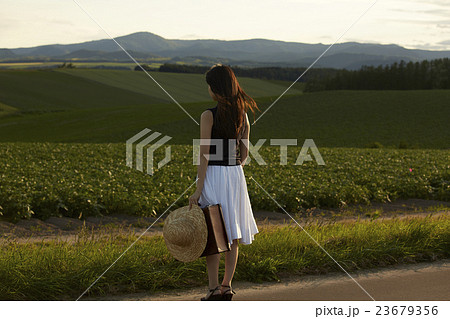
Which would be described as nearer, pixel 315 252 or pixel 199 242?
pixel 199 242

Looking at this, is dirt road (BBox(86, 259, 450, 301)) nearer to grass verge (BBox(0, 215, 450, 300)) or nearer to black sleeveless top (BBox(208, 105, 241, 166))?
grass verge (BBox(0, 215, 450, 300))

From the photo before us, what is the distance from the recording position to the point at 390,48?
96.1 meters

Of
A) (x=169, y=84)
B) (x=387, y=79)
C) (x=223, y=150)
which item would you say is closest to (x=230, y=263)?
(x=223, y=150)

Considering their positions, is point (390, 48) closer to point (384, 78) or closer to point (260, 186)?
point (384, 78)

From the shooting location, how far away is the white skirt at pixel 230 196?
15.5 ft

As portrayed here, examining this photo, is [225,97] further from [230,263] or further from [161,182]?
[161,182]

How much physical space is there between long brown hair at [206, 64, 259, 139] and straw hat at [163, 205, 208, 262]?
80 cm

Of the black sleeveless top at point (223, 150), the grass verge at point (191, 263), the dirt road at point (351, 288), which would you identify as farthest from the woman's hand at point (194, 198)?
the grass verge at point (191, 263)

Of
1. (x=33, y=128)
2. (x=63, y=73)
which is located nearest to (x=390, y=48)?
(x=63, y=73)

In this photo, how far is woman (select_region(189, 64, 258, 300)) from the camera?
4.56 meters

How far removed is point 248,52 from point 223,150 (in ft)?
146

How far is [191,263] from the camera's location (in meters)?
5.77

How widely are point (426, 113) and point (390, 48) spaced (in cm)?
4689

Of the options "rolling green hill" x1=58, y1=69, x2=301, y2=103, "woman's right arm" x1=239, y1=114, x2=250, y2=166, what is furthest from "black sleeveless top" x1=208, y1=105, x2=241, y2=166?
"rolling green hill" x1=58, y1=69, x2=301, y2=103
